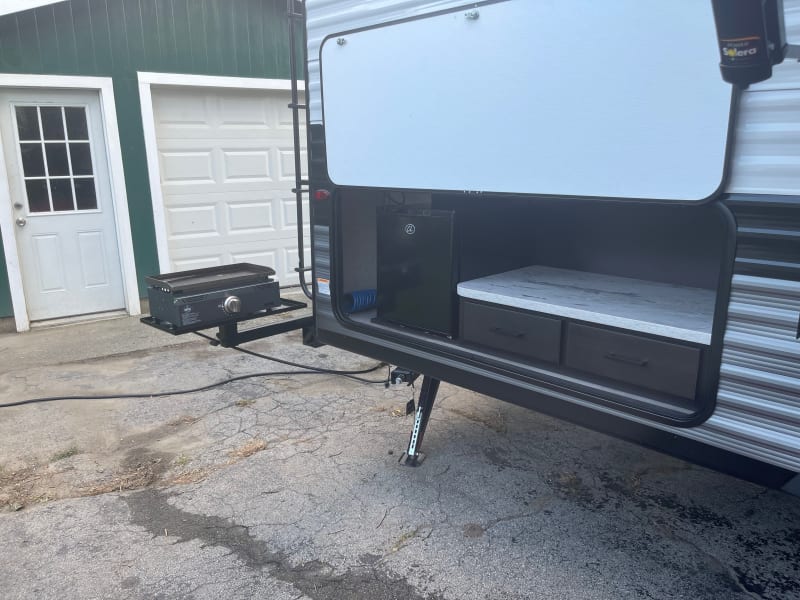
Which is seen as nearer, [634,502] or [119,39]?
[634,502]

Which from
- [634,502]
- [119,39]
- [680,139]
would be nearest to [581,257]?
[634,502]

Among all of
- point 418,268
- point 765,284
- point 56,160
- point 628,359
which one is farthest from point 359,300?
point 56,160

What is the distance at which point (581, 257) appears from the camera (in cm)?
331

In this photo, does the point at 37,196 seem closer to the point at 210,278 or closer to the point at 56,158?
the point at 56,158

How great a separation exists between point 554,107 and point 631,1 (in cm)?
37

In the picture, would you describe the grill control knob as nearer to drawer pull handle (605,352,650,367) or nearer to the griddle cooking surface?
the griddle cooking surface

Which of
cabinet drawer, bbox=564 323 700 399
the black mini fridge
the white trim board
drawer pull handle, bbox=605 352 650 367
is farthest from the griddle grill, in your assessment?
the white trim board

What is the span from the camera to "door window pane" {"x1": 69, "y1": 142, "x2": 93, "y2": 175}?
5.63 meters

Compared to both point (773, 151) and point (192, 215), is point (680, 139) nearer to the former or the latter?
point (773, 151)

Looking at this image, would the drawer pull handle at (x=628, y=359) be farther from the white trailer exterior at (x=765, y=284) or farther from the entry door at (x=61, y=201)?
the entry door at (x=61, y=201)

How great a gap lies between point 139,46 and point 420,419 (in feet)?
15.3

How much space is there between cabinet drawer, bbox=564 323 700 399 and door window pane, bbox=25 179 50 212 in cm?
523

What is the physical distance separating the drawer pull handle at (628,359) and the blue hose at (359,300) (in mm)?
1337

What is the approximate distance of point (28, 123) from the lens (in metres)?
5.39
